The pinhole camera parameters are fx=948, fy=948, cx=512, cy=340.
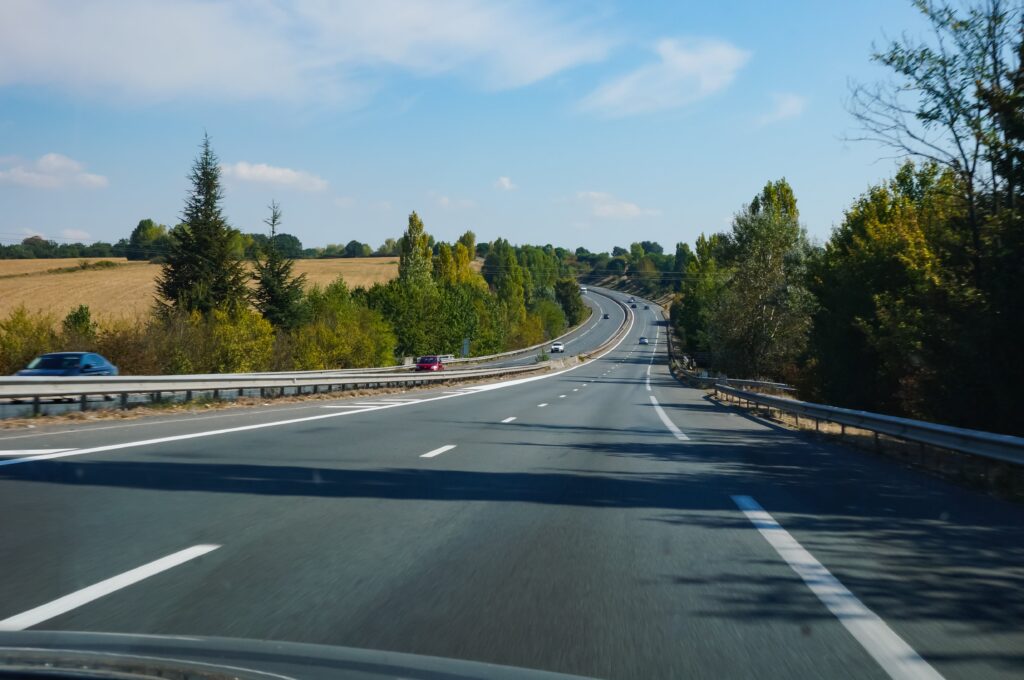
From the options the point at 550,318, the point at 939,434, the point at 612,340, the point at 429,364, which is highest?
the point at 939,434

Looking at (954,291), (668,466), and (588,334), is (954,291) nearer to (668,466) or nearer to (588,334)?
(668,466)

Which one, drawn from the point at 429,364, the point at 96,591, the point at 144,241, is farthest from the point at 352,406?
the point at 144,241

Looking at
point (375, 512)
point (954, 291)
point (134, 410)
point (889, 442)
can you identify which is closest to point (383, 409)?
point (134, 410)

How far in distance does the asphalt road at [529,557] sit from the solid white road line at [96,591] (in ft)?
0.08

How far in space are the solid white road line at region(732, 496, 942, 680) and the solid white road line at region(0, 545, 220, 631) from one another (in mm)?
4130

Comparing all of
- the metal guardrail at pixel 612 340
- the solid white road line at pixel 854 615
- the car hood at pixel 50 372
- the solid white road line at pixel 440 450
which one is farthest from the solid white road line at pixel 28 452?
the metal guardrail at pixel 612 340

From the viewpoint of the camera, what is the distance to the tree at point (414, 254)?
108 metres

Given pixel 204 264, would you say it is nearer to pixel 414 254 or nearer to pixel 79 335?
pixel 79 335

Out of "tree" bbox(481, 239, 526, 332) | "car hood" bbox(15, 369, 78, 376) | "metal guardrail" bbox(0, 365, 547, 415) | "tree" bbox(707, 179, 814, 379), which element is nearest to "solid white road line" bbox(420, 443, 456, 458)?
"metal guardrail" bbox(0, 365, 547, 415)

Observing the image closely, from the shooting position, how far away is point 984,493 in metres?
11.1

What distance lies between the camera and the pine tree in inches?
2483

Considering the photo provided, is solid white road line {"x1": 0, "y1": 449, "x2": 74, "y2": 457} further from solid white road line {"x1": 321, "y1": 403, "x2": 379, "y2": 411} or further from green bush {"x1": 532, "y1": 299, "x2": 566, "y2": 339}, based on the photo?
green bush {"x1": 532, "y1": 299, "x2": 566, "y2": 339}

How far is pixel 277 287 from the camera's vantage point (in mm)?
63750

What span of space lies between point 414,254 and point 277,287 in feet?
151
